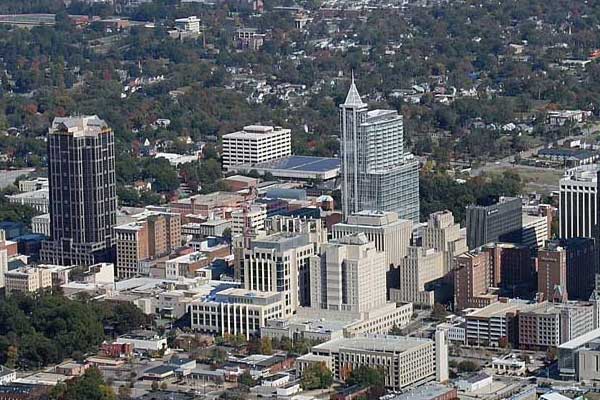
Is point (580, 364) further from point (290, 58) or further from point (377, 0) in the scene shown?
point (377, 0)

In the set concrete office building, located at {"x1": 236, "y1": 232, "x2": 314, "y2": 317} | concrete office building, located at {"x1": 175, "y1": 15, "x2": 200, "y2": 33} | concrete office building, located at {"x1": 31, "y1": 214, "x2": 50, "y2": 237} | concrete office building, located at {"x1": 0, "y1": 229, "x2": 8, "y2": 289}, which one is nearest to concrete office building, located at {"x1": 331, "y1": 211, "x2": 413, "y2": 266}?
concrete office building, located at {"x1": 236, "y1": 232, "x2": 314, "y2": 317}

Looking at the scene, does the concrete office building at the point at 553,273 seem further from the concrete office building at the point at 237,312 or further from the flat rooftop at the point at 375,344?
the concrete office building at the point at 237,312

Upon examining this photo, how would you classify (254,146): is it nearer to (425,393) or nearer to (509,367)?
(509,367)

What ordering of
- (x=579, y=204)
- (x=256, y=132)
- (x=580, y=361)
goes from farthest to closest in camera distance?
(x=256, y=132), (x=579, y=204), (x=580, y=361)

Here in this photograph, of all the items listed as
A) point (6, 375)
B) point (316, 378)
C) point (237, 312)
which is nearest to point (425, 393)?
point (316, 378)

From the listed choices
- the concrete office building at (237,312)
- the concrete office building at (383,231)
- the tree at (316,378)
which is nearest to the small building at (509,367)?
the tree at (316,378)

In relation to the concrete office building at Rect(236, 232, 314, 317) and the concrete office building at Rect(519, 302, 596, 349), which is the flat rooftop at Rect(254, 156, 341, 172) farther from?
the concrete office building at Rect(519, 302, 596, 349)
